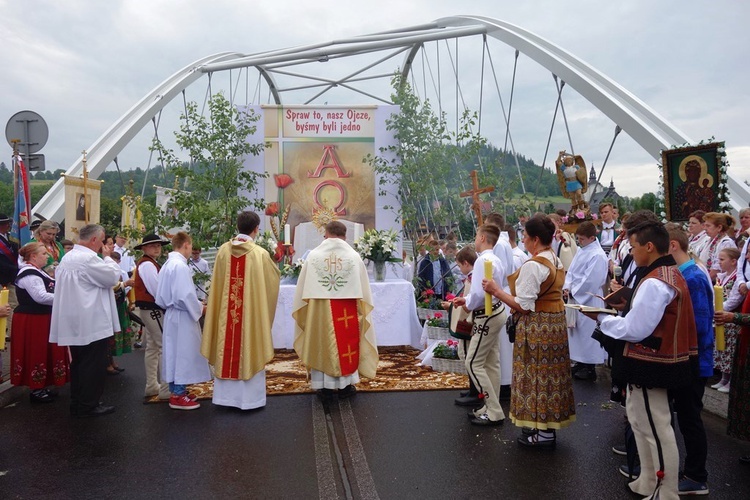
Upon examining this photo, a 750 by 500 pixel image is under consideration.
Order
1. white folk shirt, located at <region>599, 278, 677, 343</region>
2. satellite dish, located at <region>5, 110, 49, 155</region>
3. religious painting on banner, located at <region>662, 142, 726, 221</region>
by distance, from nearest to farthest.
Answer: white folk shirt, located at <region>599, 278, 677, 343</region>, religious painting on banner, located at <region>662, 142, 726, 221</region>, satellite dish, located at <region>5, 110, 49, 155</region>

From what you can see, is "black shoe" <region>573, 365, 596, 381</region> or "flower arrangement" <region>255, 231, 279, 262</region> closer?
"black shoe" <region>573, 365, 596, 381</region>

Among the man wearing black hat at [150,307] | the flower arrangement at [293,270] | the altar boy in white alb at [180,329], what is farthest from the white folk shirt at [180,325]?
the flower arrangement at [293,270]

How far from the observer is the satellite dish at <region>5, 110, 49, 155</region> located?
324 inches

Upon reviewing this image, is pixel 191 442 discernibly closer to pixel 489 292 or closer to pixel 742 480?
pixel 489 292

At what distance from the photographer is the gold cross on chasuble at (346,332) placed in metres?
6.43

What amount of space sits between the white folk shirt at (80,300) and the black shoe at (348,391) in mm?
2492

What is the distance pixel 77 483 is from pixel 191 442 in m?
1.04

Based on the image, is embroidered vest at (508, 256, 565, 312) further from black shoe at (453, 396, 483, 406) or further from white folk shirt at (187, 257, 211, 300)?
white folk shirt at (187, 257, 211, 300)

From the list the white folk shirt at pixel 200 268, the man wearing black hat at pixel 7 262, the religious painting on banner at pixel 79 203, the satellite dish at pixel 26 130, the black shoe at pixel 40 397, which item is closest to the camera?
the black shoe at pixel 40 397

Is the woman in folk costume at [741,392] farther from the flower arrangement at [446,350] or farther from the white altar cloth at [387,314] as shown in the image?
the white altar cloth at [387,314]

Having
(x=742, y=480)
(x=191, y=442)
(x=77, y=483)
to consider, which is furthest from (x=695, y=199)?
(x=77, y=483)

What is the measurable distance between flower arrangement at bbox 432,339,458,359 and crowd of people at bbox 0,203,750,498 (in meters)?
1.23


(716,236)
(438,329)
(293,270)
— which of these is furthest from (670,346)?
(293,270)

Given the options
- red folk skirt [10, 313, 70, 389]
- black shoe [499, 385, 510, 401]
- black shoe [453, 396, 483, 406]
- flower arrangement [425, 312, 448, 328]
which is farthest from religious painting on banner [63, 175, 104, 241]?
black shoe [499, 385, 510, 401]
